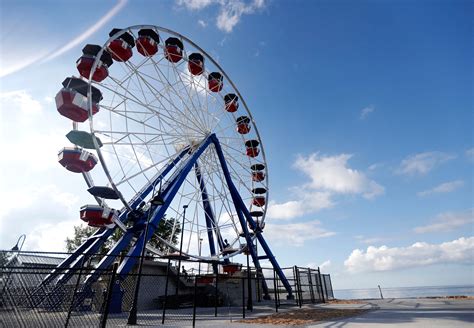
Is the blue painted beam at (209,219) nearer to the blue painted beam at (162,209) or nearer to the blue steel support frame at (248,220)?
the blue steel support frame at (248,220)

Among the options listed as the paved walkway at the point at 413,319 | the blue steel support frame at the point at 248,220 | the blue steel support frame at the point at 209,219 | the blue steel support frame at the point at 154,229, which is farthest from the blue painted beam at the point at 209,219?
the paved walkway at the point at 413,319

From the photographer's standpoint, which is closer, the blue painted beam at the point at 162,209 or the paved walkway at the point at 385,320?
the paved walkway at the point at 385,320

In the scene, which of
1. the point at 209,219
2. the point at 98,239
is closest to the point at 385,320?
the point at 98,239

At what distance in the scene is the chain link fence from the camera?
9.36 m

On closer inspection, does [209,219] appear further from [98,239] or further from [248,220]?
[98,239]

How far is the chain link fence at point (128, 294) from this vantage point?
9.36 m

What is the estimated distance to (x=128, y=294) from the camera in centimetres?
1752

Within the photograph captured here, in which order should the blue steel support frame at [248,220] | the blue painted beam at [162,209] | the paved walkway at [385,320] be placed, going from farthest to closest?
the blue steel support frame at [248,220], the blue painted beam at [162,209], the paved walkway at [385,320]

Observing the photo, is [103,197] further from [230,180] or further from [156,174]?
[230,180]

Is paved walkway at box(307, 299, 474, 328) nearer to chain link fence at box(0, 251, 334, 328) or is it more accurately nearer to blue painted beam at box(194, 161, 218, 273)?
chain link fence at box(0, 251, 334, 328)

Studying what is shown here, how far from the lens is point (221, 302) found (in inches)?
880

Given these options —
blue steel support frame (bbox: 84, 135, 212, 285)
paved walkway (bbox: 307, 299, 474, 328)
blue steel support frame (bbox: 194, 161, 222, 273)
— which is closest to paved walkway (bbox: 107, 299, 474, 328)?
paved walkway (bbox: 307, 299, 474, 328)

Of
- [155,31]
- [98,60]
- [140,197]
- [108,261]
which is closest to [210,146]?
[140,197]

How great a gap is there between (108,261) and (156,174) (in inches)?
332
